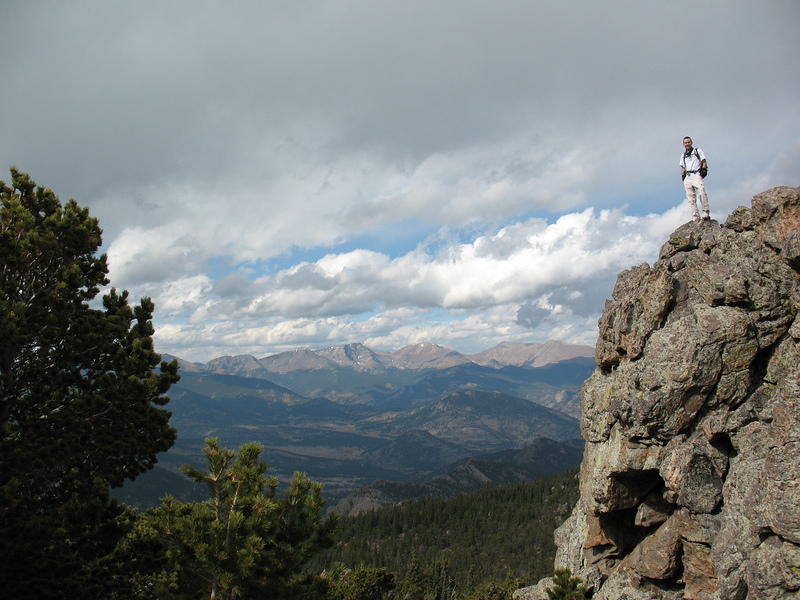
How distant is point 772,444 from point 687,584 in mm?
7620

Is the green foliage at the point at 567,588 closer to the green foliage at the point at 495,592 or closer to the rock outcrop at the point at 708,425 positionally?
the rock outcrop at the point at 708,425

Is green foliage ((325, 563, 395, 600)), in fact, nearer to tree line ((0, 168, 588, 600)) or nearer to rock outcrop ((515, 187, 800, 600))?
rock outcrop ((515, 187, 800, 600))

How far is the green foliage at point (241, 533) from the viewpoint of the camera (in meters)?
16.2

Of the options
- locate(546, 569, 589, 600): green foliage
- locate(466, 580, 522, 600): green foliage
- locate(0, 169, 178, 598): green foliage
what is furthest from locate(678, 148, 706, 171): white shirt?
locate(466, 580, 522, 600): green foliage

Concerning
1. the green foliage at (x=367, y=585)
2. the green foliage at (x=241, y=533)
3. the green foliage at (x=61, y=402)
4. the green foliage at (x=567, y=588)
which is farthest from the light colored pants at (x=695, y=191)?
the green foliage at (x=367, y=585)

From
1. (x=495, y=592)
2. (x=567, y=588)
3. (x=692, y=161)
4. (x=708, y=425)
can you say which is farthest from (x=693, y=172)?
(x=495, y=592)

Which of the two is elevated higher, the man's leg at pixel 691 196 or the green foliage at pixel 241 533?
the man's leg at pixel 691 196

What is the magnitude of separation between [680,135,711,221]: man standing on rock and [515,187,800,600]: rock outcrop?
5.74 ft

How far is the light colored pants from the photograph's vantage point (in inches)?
1049

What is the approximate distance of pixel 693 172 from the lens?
26656 millimetres

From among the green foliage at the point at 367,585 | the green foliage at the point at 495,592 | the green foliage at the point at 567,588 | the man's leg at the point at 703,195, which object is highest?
the man's leg at the point at 703,195

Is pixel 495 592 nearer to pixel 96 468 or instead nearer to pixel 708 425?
pixel 708 425

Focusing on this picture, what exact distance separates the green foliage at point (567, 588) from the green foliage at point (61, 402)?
2117 cm

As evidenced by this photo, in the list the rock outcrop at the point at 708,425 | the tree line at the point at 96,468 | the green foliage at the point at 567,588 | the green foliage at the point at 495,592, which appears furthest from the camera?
the green foliage at the point at 495,592
